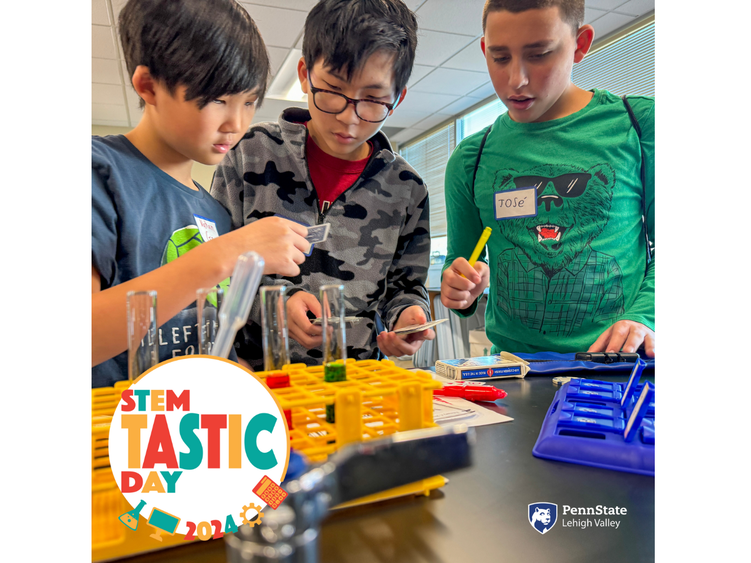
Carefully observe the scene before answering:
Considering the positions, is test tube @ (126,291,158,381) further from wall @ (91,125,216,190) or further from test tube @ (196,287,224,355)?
wall @ (91,125,216,190)

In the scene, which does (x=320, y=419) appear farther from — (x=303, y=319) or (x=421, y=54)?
(x=421, y=54)

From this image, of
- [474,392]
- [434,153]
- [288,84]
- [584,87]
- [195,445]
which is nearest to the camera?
[195,445]

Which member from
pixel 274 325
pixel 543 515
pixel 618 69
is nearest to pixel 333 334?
pixel 274 325

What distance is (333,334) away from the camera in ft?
1.10

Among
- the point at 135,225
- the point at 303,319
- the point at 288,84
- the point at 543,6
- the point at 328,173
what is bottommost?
the point at 303,319

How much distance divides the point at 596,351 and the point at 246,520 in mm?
679

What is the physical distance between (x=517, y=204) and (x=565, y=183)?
0.09 m

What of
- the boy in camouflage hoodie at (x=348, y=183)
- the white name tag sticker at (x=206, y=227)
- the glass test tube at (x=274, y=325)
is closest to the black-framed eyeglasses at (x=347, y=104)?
the boy in camouflage hoodie at (x=348, y=183)

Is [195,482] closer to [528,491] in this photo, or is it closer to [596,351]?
[528,491]

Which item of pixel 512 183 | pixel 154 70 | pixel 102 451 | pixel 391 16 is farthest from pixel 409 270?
pixel 102 451

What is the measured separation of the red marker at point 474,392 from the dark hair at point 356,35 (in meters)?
0.40

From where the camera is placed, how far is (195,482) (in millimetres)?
252

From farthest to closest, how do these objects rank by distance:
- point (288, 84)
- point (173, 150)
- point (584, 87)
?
point (584, 87), point (288, 84), point (173, 150)
